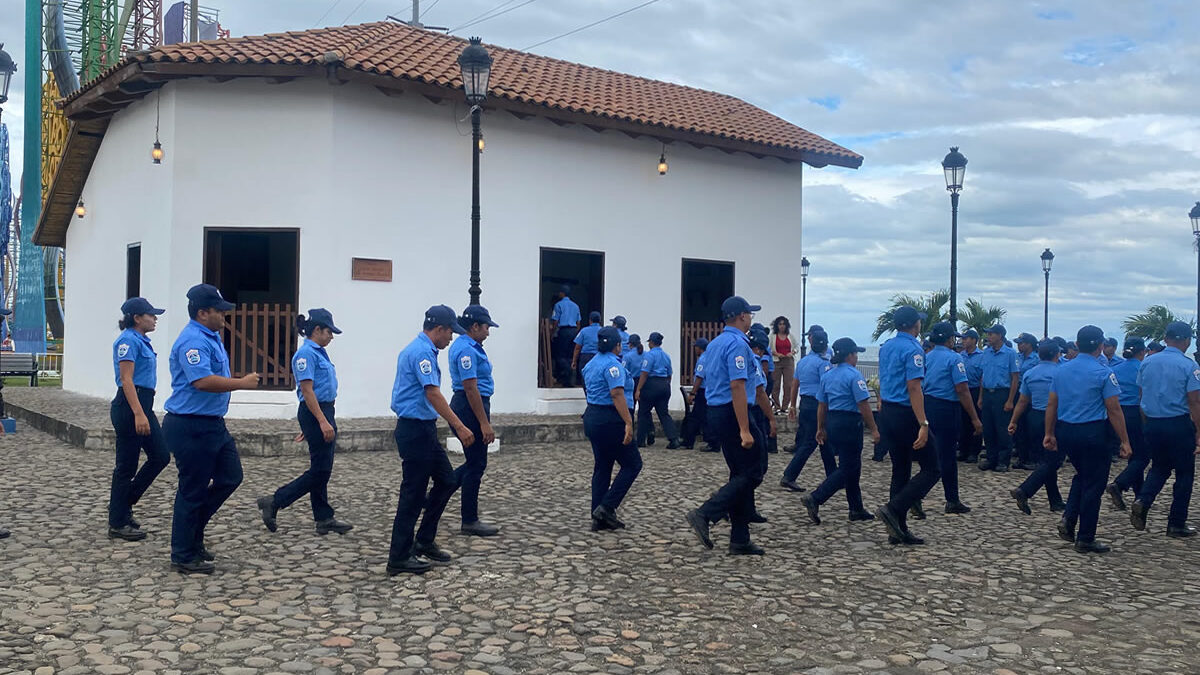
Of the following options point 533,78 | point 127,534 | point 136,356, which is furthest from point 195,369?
point 533,78

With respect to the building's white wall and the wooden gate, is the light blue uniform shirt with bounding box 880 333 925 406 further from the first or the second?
the wooden gate

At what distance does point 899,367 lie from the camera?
728 cm

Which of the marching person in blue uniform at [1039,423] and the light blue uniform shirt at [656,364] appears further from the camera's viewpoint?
the light blue uniform shirt at [656,364]

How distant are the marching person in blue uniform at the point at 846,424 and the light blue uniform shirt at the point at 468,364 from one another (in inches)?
109

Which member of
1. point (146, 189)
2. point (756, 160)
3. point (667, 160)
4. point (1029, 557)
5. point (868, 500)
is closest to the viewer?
point (1029, 557)

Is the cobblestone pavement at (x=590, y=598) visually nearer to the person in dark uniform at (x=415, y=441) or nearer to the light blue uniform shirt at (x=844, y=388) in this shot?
the person in dark uniform at (x=415, y=441)

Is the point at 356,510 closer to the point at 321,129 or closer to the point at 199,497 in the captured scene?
the point at 199,497

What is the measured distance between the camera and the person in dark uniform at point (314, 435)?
7043 millimetres

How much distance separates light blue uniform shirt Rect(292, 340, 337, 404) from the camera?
23.1ft

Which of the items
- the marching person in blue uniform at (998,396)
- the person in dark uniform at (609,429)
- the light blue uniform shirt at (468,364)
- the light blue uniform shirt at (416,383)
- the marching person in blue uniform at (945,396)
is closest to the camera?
the light blue uniform shirt at (416,383)

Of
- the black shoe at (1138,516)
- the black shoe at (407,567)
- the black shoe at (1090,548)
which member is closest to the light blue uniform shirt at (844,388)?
the black shoe at (1090,548)

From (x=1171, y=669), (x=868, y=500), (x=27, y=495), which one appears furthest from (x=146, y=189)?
(x=1171, y=669)

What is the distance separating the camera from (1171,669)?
4.45 m

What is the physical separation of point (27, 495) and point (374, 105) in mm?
7216
